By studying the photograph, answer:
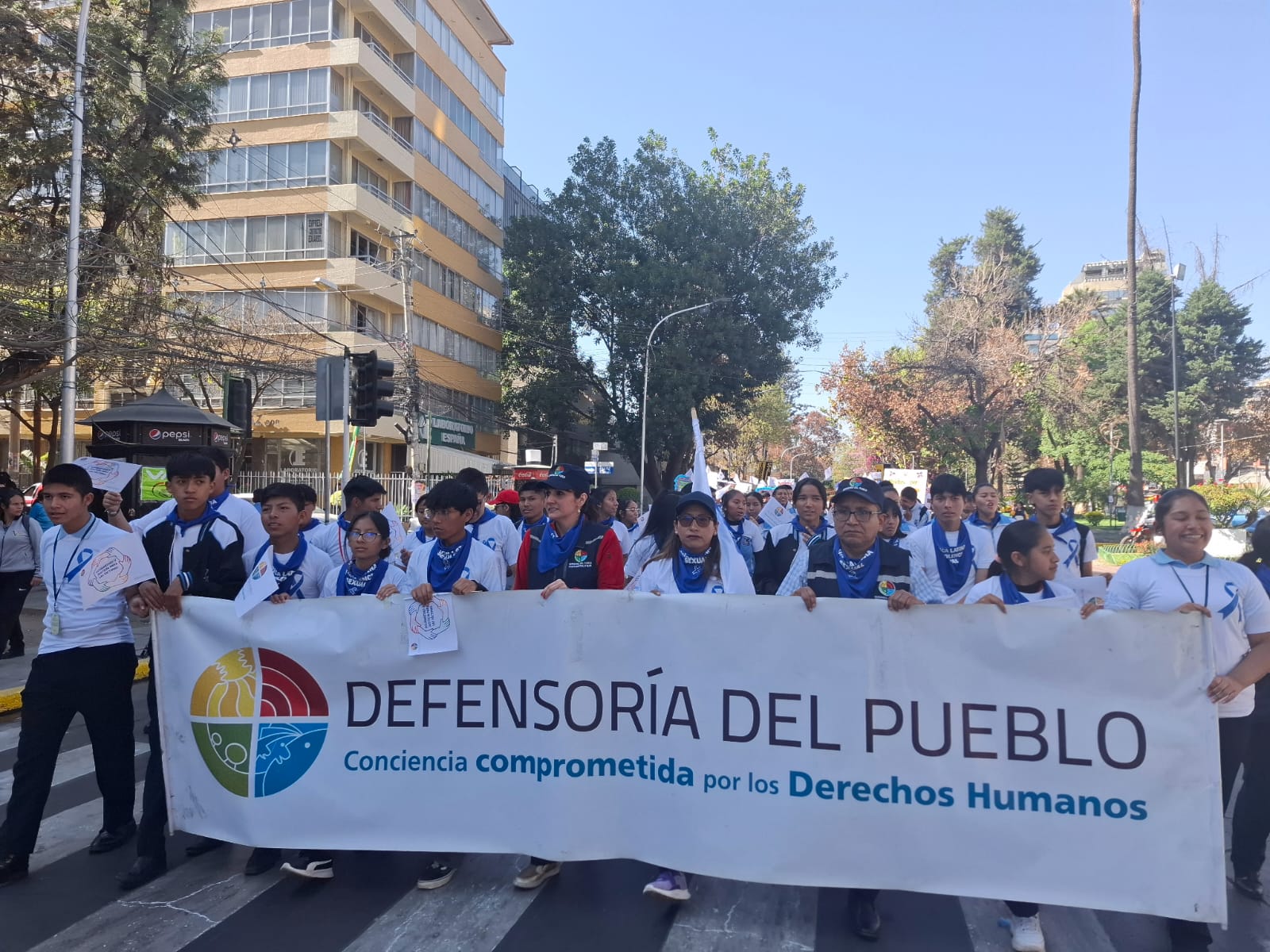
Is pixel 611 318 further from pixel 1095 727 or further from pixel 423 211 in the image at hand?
pixel 1095 727

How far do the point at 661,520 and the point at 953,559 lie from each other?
2.22 m

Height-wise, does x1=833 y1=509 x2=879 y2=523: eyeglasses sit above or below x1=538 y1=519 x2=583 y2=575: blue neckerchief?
above

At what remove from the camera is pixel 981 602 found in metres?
3.75

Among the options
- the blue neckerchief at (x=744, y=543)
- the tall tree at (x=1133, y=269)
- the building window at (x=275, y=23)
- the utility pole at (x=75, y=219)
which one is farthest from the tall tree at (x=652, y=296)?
the blue neckerchief at (x=744, y=543)

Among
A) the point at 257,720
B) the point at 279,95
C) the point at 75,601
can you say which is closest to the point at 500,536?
the point at 257,720

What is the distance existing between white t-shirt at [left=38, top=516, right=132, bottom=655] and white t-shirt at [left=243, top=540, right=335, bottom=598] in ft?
1.91

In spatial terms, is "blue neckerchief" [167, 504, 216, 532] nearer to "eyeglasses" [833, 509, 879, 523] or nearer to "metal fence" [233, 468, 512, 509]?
"eyeglasses" [833, 509, 879, 523]

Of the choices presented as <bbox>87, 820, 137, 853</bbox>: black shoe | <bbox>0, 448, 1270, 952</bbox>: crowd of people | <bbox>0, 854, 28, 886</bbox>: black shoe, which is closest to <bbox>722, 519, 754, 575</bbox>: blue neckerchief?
<bbox>0, 448, 1270, 952</bbox>: crowd of people

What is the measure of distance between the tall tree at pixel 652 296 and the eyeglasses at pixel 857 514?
31.1m

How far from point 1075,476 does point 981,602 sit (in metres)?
51.7

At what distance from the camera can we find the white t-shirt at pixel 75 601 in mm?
4164

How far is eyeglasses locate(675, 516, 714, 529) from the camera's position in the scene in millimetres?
4191

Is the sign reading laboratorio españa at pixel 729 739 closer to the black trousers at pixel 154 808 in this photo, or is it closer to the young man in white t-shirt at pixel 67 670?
the black trousers at pixel 154 808

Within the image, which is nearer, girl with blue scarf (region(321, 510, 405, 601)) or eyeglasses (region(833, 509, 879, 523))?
eyeglasses (region(833, 509, 879, 523))
